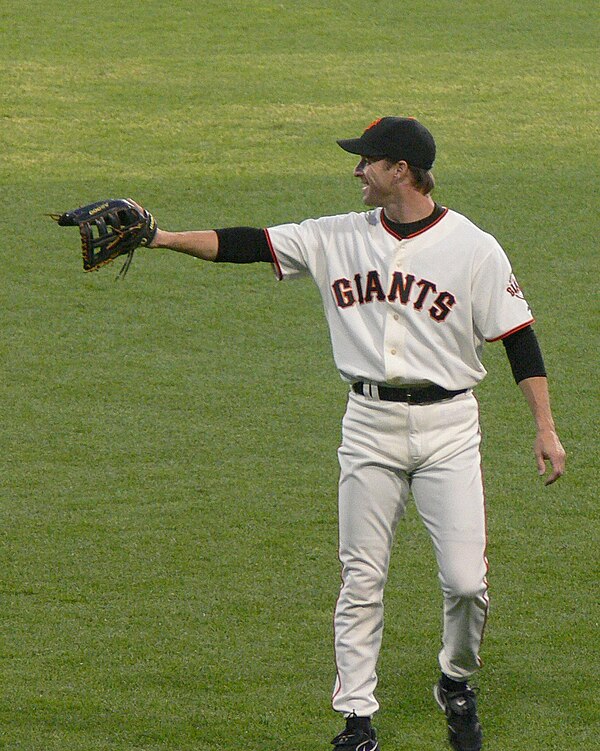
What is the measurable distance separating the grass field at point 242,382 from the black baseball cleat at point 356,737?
0.56ft

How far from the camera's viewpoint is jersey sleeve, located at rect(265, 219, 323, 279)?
3895 millimetres

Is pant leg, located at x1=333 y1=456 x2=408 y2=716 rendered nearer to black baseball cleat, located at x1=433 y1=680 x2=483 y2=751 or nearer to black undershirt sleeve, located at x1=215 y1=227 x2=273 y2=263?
black baseball cleat, located at x1=433 y1=680 x2=483 y2=751

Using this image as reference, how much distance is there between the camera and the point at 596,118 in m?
11.0

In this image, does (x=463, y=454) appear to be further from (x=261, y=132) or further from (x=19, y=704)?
(x=261, y=132)

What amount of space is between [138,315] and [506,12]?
7238mm

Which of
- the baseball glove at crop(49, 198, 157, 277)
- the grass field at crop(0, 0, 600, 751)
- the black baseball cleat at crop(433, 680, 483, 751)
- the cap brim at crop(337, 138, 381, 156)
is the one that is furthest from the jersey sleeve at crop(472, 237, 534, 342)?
the grass field at crop(0, 0, 600, 751)

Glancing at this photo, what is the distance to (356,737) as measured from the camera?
Answer: 3.71m

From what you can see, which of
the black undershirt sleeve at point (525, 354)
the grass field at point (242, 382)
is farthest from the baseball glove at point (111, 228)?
the grass field at point (242, 382)

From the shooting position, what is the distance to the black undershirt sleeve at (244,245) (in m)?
3.88

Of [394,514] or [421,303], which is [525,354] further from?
[394,514]

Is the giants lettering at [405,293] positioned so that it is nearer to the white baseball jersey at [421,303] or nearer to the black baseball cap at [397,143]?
the white baseball jersey at [421,303]

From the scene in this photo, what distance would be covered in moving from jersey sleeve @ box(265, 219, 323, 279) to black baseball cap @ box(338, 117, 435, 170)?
0.89 ft

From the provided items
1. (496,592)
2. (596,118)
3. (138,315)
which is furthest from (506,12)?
(496,592)

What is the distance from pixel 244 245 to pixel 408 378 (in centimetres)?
62
